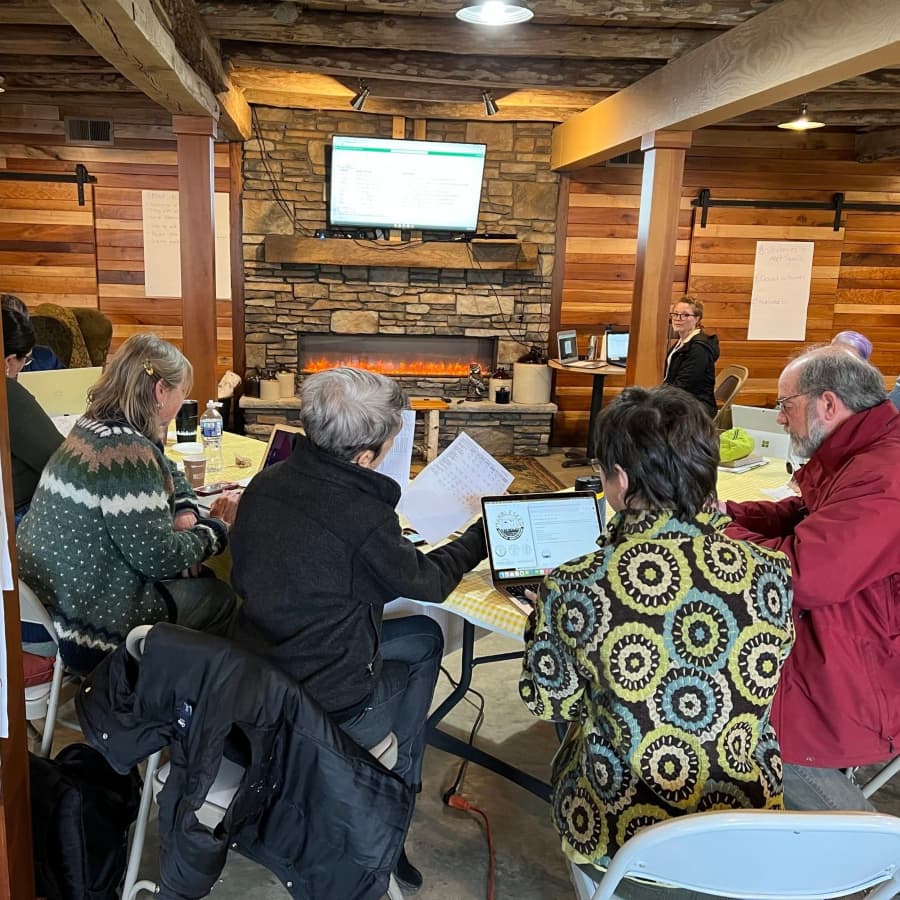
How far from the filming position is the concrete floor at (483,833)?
6.61 ft

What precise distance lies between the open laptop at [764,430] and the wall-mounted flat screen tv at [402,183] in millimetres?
3096

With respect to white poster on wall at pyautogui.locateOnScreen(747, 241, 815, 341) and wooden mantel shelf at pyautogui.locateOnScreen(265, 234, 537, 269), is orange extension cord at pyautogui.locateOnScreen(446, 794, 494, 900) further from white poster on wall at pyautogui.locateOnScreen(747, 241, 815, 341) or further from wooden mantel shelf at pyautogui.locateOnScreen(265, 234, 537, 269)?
white poster on wall at pyautogui.locateOnScreen(747, 241, 815, 341)

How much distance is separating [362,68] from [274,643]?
3.85m

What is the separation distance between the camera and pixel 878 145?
6316mm

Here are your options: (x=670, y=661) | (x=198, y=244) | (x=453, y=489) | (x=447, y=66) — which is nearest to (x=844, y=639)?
(x=670, y=661)

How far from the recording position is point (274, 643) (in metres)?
1.68

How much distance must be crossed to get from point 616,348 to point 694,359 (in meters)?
1.36

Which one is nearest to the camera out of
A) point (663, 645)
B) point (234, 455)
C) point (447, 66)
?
point (663, 645)

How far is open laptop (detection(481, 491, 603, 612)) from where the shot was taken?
1976 mm

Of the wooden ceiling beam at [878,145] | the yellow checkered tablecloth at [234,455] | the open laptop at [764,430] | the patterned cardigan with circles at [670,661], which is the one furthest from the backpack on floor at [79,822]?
the wooden ceiling beam at [878,145]

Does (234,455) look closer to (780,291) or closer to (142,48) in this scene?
(142,48)

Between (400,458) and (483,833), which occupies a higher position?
(400,458)

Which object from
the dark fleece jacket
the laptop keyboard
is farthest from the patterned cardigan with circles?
the laptop keyboard

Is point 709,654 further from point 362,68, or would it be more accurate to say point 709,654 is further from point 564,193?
point 564,193
